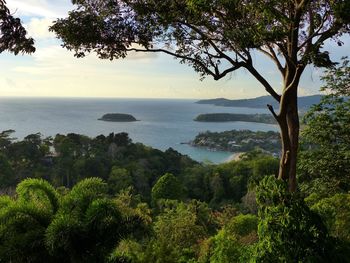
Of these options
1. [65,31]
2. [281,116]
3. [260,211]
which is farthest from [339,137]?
[65,31]

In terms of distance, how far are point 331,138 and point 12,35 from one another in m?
7.25

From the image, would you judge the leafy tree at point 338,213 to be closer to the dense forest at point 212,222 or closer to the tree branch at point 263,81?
the dense forest at point 212,222

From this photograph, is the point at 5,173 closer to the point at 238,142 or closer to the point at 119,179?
the point at 119,179

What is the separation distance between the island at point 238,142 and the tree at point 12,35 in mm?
77376

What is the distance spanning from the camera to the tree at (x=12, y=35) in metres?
4.93

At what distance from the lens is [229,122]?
143125mm

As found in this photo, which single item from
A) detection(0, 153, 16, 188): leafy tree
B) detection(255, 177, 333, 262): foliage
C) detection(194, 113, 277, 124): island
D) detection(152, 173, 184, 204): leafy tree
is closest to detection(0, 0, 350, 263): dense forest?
detection(255, 177, 333, 262): foliage

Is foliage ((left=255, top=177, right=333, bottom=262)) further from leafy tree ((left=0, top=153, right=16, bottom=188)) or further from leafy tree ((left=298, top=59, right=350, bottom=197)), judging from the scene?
leafy tree ((left=0, top=153, right=16, bottom=188))

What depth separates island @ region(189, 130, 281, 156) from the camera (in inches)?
3300

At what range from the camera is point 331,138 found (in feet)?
30.6

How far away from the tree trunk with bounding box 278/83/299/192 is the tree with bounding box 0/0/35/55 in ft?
11.2

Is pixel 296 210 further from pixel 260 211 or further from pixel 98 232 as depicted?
pixel 98 232

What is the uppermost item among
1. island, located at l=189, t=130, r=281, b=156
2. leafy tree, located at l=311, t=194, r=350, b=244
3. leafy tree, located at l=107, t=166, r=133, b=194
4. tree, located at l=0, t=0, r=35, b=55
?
tree, located at l=0, t=0, r=35, b=55

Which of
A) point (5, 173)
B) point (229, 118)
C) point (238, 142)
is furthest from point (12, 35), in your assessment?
point (229, 118)
